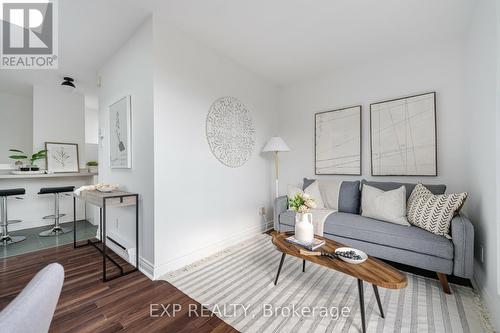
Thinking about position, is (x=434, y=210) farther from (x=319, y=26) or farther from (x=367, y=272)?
(x=319, y=26)

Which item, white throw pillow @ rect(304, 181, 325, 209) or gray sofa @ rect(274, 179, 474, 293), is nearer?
gray sofa @ rect(274, 179, 474, 293)

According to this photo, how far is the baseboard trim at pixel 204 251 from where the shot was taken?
205 centimetres

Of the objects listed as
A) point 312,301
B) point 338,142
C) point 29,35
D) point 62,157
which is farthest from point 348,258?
point 62,157

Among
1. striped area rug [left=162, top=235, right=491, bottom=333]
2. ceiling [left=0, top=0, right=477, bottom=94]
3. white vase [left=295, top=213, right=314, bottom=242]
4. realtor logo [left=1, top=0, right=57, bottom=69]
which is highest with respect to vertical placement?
ceiling [left=0, top=0, right=477, bottom=94]

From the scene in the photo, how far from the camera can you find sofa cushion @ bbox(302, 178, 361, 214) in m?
2.67

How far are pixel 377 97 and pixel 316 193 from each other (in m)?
1.56

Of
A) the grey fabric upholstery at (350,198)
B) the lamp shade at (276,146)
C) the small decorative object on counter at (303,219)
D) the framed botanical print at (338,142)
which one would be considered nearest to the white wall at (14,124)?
the lamp shade at (276,146)

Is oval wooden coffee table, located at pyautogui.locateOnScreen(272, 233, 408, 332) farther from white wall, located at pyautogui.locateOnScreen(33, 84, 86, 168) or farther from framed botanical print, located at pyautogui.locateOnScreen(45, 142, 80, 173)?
white wall, located at pyautogui.locateOnScreen(33, 84, 86, 168)

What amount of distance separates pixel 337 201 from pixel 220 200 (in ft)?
5.14

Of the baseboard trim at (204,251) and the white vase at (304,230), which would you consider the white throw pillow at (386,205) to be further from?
the baseboard trim at (204,251)

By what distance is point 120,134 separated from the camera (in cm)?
248

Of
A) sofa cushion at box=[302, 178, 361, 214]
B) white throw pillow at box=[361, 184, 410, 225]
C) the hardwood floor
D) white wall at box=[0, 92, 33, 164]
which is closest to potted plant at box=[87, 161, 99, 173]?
white wall at box=[0, 92, 33, 164]

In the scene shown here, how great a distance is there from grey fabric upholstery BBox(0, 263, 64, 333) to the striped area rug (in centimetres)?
117

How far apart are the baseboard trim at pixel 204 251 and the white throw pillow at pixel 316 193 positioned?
102 centimetres
